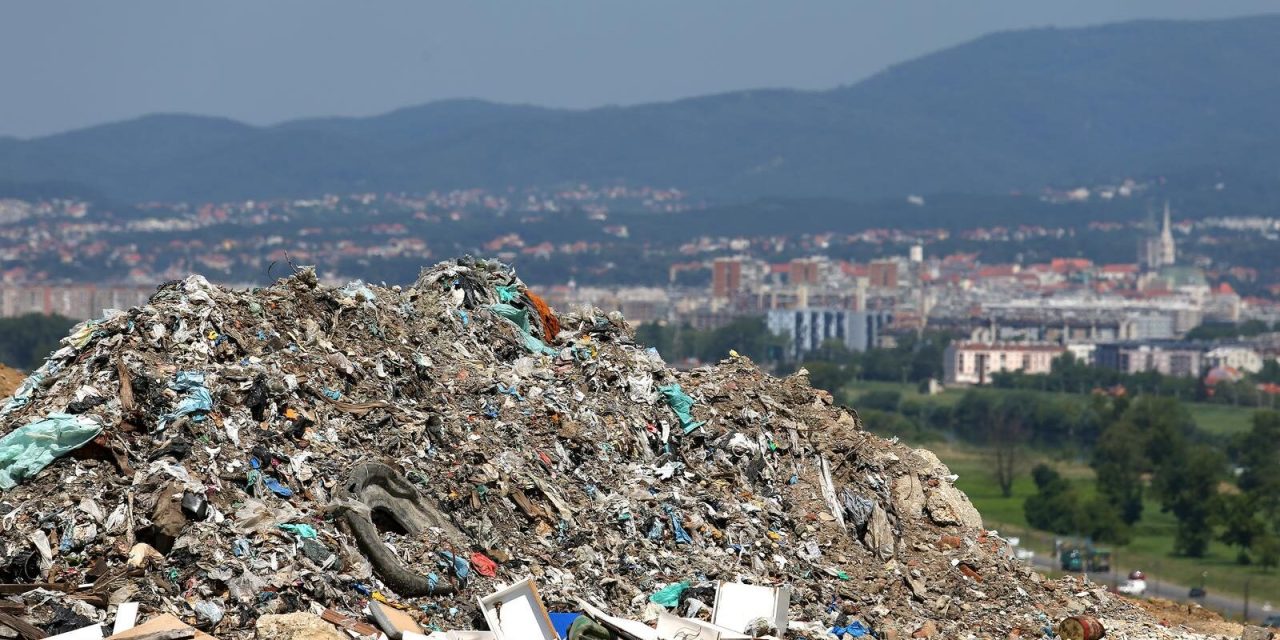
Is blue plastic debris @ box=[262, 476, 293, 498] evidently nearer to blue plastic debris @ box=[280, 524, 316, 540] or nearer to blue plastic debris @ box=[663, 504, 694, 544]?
blue plastic debris @ box=[280, 524, 316, 540]

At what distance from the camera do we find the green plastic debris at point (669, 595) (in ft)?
35.8

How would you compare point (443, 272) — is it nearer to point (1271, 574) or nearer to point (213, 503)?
point (213, 503)

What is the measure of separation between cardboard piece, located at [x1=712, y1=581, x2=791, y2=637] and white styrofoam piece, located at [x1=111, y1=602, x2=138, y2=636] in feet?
10.6

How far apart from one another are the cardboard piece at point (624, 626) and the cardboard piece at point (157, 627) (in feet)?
6.95

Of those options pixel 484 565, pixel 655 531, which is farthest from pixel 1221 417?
pixel 484 565

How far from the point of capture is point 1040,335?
14488cm

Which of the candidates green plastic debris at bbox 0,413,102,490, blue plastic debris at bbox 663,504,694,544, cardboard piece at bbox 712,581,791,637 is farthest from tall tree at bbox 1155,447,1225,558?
green plastic debris at bbox 0,413,102,490

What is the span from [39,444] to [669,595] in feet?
12.1

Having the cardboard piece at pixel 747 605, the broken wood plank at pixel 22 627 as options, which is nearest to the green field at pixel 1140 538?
the cardboard piece at pixel 747 605

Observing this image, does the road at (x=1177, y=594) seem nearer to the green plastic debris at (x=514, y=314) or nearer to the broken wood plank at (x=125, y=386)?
the green plastic debris at (x=514, y=314)

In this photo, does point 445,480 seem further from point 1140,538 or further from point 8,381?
point 1140,538

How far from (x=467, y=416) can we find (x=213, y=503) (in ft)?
8.27

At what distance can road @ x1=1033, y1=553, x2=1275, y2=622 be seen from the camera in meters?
35.0

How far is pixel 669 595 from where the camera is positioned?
431 inches
